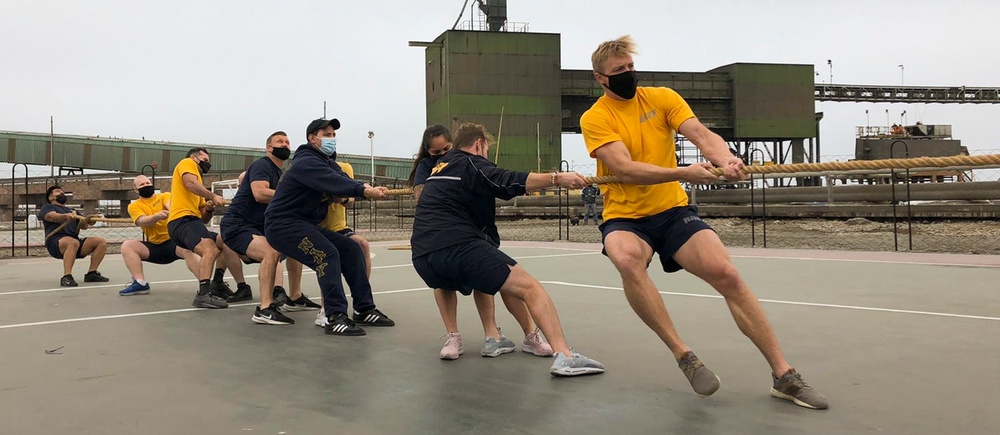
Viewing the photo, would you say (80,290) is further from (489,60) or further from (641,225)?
(489,60)

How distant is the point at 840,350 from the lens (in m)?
5.07

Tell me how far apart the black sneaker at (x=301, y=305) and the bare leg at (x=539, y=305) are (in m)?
3.68

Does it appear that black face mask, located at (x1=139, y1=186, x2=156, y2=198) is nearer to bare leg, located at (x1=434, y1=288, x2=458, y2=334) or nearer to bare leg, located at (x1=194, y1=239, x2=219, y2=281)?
bare leg, located at (x1=194, y1=239, x2=219, y2=281)

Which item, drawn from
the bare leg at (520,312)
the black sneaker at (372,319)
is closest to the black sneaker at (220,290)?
the black sneaker at (372,319)

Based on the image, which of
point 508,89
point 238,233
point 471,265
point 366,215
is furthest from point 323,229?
point 508,89

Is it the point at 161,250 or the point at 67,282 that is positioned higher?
the point at 161,250

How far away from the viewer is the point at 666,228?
428 cm

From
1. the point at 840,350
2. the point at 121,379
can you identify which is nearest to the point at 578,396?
the point at 840,350

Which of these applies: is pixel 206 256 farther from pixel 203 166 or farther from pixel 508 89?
pixel 508 89

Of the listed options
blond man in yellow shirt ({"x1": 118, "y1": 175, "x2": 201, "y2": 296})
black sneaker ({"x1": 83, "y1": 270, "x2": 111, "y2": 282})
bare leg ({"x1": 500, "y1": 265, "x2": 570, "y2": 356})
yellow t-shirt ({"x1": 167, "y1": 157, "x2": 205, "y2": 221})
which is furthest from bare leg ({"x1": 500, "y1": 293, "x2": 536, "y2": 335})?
black sneaker ({"x1": 83, "y1": 270, "x2": 111, "y2": 282})

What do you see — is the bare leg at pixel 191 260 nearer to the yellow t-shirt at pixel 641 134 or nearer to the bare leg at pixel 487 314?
the bare leg at pixel 487 314

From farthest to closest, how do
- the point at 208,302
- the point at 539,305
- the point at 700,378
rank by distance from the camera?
the point at 208,302
the point at 539,305
the point at 700,378

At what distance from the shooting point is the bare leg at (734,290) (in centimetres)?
399

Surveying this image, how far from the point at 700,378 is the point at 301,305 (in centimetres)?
498
